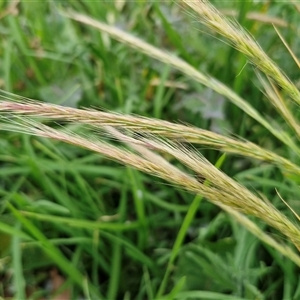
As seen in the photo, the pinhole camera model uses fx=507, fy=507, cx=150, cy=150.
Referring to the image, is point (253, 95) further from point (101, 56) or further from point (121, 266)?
point (121, 266)

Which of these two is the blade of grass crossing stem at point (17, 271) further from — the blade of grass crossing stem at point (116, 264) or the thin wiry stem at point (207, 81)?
the thin wiry stem at point (207, 81)

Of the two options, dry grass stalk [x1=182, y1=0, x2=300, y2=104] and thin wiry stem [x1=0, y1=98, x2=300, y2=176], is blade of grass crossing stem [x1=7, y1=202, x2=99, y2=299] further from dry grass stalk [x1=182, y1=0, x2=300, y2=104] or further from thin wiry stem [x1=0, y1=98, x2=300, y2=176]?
dry grass stalk [x1=182, y1=0, x2=300, y2=104]

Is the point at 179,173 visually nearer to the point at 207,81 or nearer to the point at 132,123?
the point at 132,123

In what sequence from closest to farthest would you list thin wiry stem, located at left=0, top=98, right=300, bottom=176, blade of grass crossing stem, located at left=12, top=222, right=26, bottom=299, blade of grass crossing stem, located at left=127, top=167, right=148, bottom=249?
thin wiry stem, located at left=0, top=98, right=300, bottom=176 < blade of grass crossing stem, located at left=12, top=222, right=26, bottom=299 < blade of grass crossing stem, located at left=127, top=167, right=148, bottom=249

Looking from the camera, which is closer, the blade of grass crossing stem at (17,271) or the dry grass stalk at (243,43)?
the dry grass stalk at (243,43)

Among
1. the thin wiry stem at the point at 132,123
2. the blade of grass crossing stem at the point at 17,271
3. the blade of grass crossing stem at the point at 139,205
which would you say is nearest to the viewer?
the thin wiry stem at the point at 132,123

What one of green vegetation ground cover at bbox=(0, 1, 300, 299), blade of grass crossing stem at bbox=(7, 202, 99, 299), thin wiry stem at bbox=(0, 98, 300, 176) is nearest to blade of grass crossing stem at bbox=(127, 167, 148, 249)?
green vegetation ground cover at bbox=(0, 1, 300, 299)

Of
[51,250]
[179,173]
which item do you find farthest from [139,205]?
[179,173]

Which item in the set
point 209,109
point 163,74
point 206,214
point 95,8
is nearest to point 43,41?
point 95,8

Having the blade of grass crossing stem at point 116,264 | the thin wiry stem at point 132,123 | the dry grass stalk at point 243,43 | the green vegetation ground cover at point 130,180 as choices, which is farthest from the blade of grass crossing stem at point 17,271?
the dry grass stalk at point 243,43
